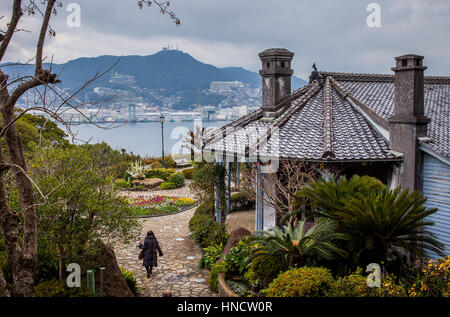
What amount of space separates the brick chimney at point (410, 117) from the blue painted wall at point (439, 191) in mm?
190

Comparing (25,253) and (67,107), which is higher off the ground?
(67,107)

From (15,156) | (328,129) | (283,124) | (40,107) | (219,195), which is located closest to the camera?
(40,107)

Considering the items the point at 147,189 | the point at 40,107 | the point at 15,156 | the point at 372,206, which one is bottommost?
the point at 147,189

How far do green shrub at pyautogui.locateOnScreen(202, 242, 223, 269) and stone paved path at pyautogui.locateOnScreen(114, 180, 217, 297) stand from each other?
0.25m

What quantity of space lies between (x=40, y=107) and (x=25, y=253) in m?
2.58

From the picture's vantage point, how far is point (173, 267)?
11.6 m

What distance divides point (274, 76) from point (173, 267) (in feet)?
23.7

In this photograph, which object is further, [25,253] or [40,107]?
[25,253]

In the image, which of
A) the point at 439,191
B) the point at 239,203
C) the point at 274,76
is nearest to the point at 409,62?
the point at 439,191

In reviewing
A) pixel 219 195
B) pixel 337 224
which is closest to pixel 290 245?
pixel 337 224

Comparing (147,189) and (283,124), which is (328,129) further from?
(147,189)

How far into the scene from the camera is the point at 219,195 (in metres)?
14.0

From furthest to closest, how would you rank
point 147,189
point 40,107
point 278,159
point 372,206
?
point 147,189
point 278,159
point 372,206
point 40,107

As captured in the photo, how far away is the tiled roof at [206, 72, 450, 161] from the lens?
1112cm
